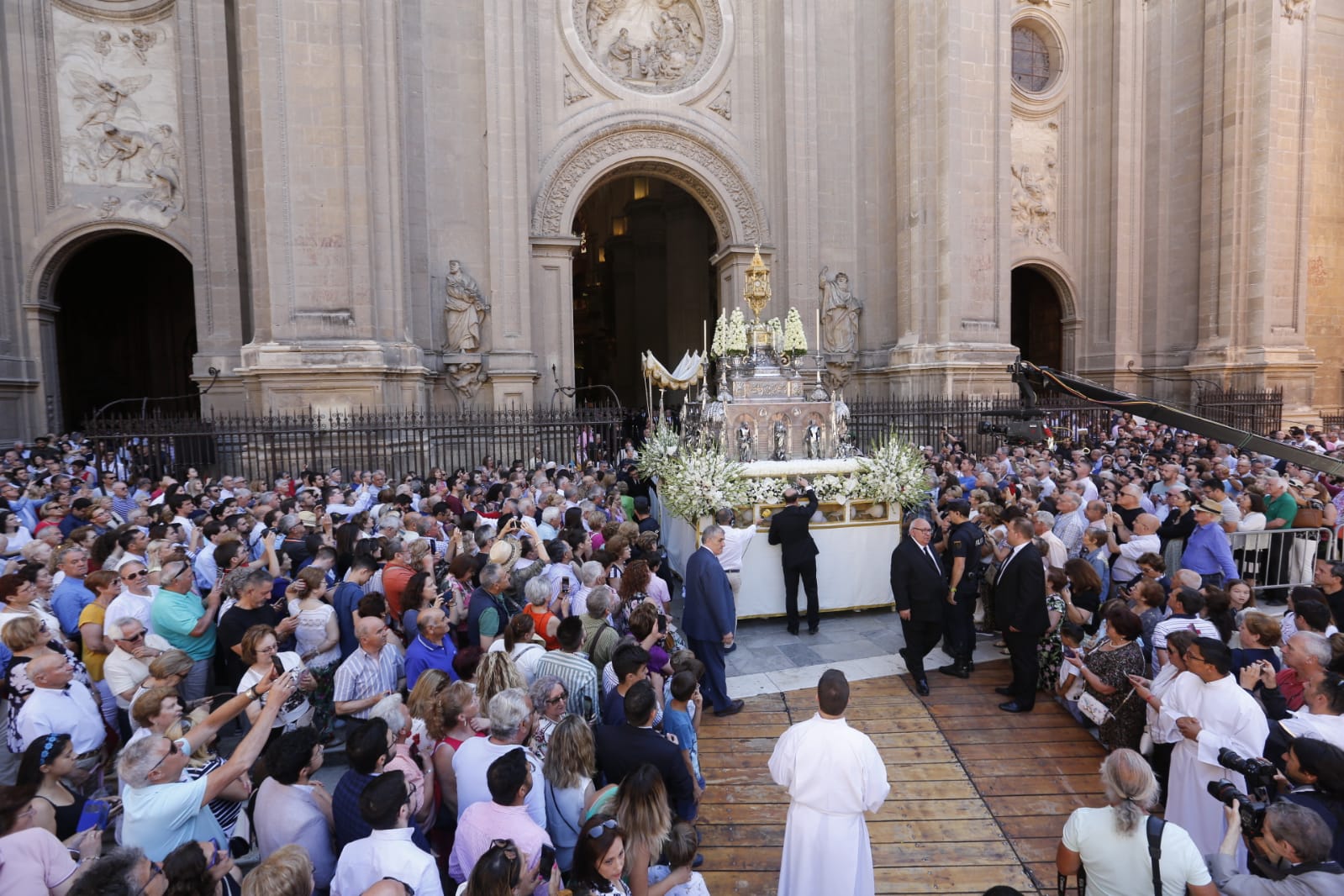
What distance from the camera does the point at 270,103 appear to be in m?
15.4

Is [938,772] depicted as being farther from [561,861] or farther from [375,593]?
[375,593]

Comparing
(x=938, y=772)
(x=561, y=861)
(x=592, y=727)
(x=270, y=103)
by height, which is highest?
(x=270, y=103)

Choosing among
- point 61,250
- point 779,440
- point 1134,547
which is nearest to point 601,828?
point 1134,547

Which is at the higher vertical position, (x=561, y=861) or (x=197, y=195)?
(x=197, y=195)

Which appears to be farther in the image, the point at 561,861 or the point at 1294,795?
the point at 561,861

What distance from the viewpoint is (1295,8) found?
69.5 feet

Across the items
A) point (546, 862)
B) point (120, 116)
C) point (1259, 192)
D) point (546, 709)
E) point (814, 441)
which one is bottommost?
point (546, 862)

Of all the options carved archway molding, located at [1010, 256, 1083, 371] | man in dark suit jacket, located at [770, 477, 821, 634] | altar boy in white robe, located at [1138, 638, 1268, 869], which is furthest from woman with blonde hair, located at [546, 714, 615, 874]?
carved archway molding, located at [1010, 256, 1083, 371]

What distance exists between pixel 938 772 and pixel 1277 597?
240 inches

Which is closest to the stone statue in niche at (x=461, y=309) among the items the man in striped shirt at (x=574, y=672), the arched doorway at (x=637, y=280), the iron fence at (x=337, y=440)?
the iron fence at (x=337, y=440)

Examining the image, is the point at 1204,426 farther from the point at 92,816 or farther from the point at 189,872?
the point at 92,816

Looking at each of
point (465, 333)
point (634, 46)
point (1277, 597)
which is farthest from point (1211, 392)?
point (465, 333)

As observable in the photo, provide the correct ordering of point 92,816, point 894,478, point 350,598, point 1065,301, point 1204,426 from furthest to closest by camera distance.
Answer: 1. point 1065,301
2. point 894,478
3. point 1204,426
4. point 350,598
5. point 92,816

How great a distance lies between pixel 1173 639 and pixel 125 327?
97.8 ft
